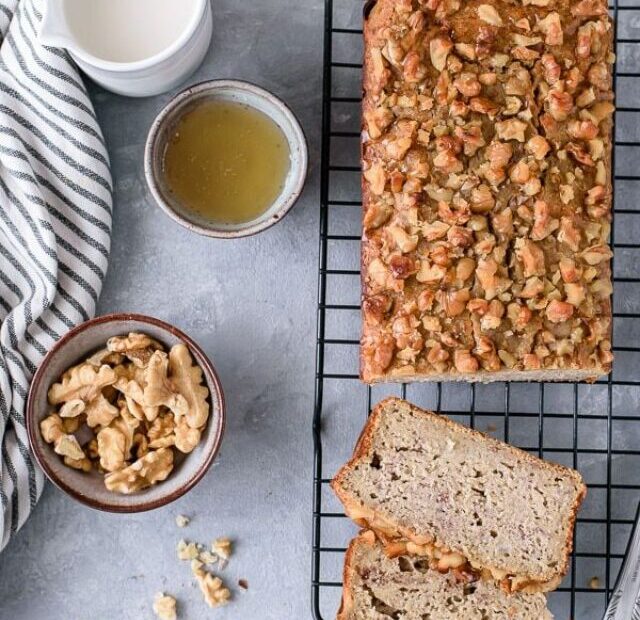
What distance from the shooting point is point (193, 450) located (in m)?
3.10

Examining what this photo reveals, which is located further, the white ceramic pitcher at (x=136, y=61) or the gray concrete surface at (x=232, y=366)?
the gray concrete surface at (x=232, y=366)

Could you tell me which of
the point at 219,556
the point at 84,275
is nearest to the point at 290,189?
the point at 84,275

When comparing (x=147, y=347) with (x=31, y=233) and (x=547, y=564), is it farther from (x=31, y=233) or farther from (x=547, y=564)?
(x=547, y=564)

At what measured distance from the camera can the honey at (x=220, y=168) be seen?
3141 mm

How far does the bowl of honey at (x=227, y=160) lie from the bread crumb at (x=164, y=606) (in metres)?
1.20

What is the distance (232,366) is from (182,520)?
52 centimetres

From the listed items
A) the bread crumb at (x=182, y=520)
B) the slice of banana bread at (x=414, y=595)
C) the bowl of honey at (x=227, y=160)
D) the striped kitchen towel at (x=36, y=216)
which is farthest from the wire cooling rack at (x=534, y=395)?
the striped kitchen towel at (x=36, y=216)

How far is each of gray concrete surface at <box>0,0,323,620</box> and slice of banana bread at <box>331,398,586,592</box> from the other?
42cm

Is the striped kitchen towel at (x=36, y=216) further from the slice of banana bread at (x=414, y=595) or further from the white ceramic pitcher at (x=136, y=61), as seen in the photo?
the slice of banana bread at (x=414, y=595)

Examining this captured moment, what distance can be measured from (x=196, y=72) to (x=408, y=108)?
861 millimetres

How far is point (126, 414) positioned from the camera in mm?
3055

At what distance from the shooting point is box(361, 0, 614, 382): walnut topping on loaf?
2742 millimetres

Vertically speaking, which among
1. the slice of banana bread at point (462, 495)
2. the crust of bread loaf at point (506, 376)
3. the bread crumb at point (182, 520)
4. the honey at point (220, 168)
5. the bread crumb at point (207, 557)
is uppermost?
the honey at point (220, 168)

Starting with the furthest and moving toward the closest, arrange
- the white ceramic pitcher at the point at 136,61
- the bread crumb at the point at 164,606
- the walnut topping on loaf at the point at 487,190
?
the bread crumb at the point at 164,606 → the white ceramic pitcher at the point at 136,61 → the walnut topping on loaf at the point at 487,190
